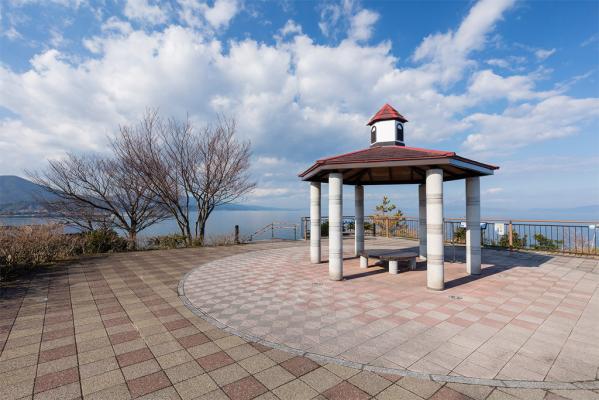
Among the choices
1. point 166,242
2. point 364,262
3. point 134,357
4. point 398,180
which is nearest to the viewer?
point 134,357

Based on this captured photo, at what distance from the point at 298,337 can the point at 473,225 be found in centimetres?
734

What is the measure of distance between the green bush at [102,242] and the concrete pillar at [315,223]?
34.5ft

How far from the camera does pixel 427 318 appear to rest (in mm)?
5148

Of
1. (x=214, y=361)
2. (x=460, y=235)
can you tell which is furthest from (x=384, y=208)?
(x=214, y=361)

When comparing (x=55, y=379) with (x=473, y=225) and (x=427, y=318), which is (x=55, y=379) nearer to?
(x=427, y=318)

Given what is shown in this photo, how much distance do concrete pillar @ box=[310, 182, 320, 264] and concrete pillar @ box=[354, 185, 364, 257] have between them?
2153mm

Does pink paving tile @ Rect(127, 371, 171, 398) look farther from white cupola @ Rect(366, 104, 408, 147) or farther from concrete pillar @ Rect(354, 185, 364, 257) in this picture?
concrete pillar @ Rect(354, 185, 364, 257)

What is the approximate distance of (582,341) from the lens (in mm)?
4262

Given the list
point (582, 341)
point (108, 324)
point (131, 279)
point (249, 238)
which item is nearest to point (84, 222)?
point (249, 238)

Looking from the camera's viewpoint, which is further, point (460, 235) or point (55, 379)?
point (460, 235)

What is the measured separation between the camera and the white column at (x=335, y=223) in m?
7.99

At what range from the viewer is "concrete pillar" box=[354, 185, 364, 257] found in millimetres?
11711

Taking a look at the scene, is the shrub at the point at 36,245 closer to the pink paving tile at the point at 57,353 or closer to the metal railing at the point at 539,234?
the pink paving tile at the point at 57,353

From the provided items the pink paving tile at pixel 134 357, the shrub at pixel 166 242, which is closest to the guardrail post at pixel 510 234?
the pink paving tile at pixel 134 357
